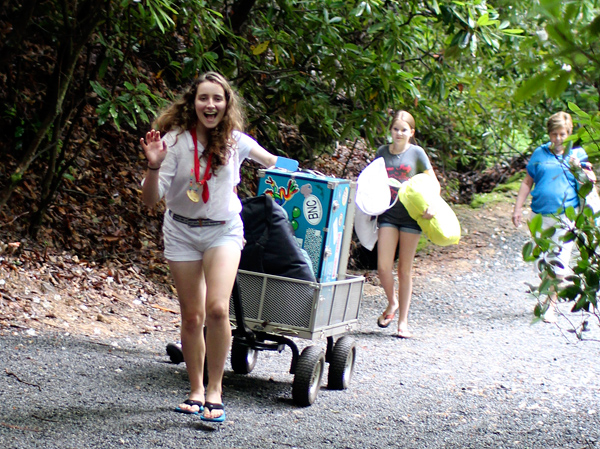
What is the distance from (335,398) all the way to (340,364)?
0.27 meters

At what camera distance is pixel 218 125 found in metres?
4.32

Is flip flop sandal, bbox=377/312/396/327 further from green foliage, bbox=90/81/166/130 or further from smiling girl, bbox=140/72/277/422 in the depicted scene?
smiling girl, bbox=140/72/277/422

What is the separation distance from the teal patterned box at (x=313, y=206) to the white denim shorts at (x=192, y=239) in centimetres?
105

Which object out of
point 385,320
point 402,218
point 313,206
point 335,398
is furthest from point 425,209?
point 335,398

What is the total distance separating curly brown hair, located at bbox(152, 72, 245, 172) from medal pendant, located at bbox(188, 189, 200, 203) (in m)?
0.26

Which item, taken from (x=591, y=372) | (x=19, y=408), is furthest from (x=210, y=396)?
(x=591, y=372)

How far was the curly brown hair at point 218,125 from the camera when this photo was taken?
4.27 meters

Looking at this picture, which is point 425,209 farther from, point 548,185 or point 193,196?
point 193,196

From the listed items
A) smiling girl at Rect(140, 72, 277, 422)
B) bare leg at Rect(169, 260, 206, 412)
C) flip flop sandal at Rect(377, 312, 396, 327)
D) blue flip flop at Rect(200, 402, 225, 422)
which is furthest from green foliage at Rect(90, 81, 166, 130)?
flip flop sandal at Rect(377, 312, 396, 327)

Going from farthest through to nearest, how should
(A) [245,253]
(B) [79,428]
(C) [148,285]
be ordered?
(C) [148,285] < (A) [245,253] < (B) [79,428]

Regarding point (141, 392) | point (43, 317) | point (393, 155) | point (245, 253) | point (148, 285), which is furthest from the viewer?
point (148, 285)

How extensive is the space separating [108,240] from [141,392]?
3927 millimetres

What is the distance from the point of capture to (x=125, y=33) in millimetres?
7961

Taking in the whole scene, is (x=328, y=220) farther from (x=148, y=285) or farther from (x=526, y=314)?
(x=526, y=314)
